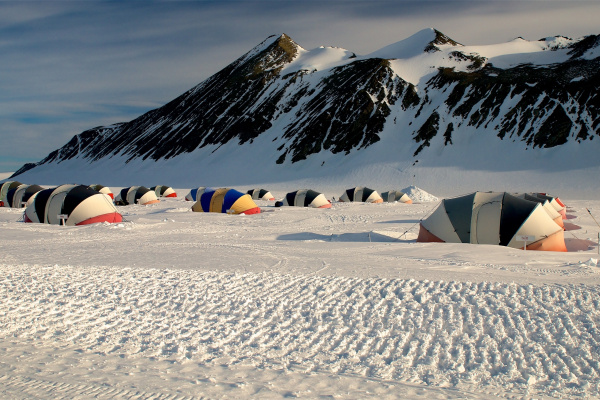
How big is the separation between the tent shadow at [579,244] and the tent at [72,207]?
64.4 ft

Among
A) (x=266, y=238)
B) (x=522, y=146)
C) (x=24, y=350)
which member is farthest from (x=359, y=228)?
(x=522, y=146)

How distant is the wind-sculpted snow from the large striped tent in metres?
31.9

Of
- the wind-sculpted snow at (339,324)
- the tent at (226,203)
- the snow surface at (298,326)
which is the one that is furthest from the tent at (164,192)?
the wind-sculpted snow at (339,324)

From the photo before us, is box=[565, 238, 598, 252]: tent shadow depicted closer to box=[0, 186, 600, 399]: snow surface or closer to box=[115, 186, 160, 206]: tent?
box=[0, 186, 600, 399]: snow surface

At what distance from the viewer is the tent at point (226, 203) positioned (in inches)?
1147

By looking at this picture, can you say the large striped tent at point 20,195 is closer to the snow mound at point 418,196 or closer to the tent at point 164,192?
the tent at point 164,192

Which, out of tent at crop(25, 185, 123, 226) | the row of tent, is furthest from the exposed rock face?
tent at crop(25, 185, 123, 226)

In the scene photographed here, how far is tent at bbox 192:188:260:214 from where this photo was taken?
2914 cm

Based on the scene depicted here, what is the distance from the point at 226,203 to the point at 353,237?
12587 mm

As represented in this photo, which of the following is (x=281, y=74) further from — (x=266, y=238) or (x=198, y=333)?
(x=198, y=333)

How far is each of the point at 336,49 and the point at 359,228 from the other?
144 m

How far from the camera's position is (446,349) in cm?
639

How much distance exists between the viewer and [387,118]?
102m

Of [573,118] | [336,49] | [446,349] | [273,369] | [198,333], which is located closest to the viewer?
[273,369]
